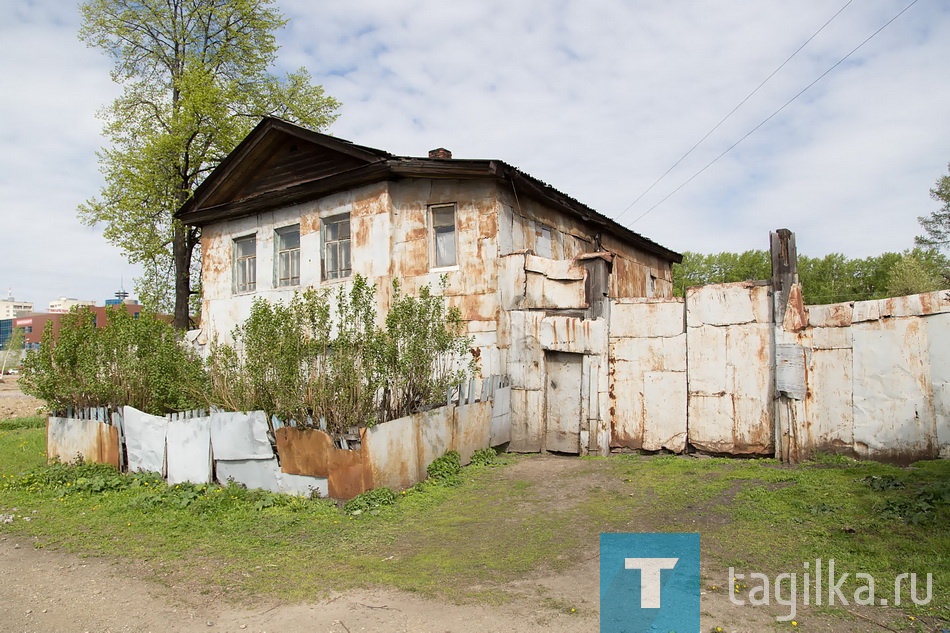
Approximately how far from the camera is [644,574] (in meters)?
5.20

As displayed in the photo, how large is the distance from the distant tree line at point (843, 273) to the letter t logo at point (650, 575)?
95.4ft

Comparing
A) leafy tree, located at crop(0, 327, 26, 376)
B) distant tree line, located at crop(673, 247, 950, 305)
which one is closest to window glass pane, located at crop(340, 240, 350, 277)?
distant tree line, located at crop(673, 247, 950, 305)

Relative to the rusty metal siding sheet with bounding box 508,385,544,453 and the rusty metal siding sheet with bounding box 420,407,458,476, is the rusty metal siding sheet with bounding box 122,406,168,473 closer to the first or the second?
the rusty metal siding sheet with bounding box 420,407,458,476

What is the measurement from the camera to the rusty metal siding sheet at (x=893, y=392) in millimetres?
7895

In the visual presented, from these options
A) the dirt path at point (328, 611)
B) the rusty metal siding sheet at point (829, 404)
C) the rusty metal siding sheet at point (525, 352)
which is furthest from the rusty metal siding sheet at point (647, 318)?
the dirt path at point (328, 611)

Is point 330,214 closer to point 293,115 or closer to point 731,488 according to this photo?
point 731,488

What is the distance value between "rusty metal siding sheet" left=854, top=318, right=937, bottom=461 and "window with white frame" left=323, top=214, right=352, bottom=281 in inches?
390

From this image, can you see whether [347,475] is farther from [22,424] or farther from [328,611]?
[22,424]

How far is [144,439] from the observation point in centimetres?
985

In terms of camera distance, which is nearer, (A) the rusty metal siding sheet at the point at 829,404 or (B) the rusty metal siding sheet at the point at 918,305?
(B) the rusty metal siding sheet at the point at 918,305

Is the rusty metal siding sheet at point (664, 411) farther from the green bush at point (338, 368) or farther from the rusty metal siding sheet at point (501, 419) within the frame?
the green bush at point (338, 368)

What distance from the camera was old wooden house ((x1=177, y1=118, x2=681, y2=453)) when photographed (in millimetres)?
10711

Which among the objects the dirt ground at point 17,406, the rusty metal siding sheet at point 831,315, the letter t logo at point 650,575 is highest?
the rusty metal siding sheet at point 831,315

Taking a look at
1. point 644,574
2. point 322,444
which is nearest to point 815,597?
point 644,574
